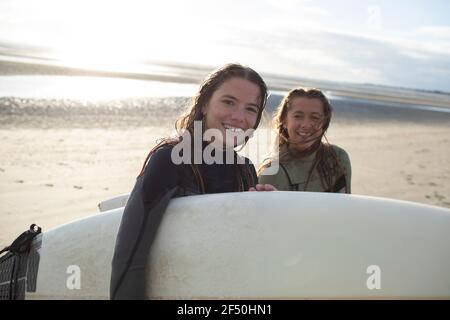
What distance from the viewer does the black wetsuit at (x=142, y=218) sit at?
169 centimetres

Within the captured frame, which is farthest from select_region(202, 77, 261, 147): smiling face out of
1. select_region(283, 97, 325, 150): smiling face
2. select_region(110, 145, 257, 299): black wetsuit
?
select_region(283, 97, 325, 150): smiling face

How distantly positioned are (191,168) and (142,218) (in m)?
0.31

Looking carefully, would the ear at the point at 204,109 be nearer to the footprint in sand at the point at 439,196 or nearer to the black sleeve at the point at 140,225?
the black sleeve at the point at 140,225

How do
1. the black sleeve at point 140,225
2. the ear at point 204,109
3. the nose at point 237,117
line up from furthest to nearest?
the ear at point 204,109
the nose at point 237,117
the black sleeve at point 140,225

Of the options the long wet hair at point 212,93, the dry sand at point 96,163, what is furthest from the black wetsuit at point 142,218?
the dry sand at point 96,163

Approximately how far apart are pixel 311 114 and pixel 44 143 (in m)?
6.30

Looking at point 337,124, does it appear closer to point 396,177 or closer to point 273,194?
point 396,177

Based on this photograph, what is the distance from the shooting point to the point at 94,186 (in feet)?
19.3

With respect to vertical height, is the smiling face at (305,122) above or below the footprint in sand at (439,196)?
below

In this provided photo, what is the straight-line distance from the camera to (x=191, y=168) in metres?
1.92

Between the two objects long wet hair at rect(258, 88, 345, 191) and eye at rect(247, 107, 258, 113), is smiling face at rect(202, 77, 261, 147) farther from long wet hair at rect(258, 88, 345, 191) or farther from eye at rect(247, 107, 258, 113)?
long wet hair at rect(258, 88, 345, 191)

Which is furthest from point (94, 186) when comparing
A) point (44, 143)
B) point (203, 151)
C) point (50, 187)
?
point (203, 151)

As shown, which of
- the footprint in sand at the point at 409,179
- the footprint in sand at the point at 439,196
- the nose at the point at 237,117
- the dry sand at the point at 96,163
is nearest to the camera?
the nose at the point at 237,117

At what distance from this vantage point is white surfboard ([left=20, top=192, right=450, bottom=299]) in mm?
→ 1864
